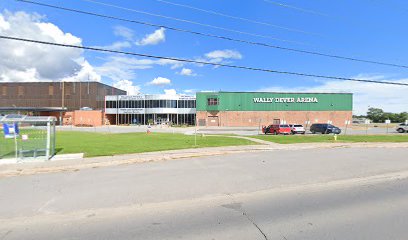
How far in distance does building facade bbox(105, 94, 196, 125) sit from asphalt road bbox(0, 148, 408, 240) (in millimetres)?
58622

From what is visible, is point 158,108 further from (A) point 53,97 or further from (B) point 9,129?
(B) point 9,129

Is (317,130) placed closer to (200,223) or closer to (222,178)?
(222,178)

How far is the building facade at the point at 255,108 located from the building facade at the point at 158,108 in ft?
27.7

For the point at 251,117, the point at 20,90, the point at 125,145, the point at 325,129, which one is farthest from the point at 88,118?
the point at 125,145

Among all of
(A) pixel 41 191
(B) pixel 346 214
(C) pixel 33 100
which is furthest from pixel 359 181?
(C) pixel 33 100

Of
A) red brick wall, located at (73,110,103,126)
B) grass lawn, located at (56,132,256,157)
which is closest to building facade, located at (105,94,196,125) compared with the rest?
red brick wall, located at (73,110,103,126)

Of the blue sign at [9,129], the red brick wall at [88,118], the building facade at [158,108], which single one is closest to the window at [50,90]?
the red brick wall at [88,118]

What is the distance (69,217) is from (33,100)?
89.9 metres

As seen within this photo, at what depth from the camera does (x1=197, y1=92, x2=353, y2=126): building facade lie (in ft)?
200

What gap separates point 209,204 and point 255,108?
56541 mm

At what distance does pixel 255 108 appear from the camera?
202ft

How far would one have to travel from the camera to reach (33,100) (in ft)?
268

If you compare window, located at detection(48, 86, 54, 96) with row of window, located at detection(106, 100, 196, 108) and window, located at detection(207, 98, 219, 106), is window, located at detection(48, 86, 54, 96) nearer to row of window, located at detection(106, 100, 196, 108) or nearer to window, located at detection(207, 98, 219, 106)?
row of window, located at detection(106, 100, 196, 108)

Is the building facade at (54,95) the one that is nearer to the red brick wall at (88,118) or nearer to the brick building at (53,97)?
the brick building at (53,97)
